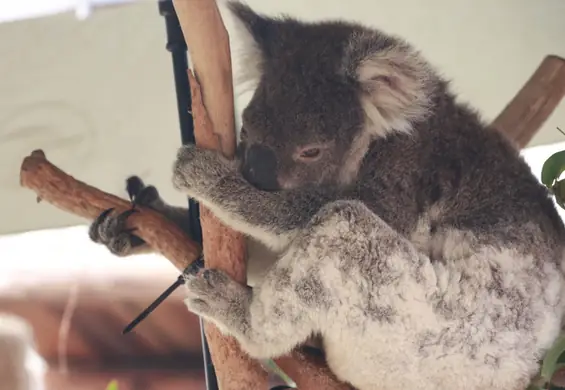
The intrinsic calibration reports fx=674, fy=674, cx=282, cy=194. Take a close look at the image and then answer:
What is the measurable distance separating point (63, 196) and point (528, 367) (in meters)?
1.14

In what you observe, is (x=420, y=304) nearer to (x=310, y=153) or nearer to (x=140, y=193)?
(x=310, y=153)

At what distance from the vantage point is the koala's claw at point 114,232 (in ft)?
5.31

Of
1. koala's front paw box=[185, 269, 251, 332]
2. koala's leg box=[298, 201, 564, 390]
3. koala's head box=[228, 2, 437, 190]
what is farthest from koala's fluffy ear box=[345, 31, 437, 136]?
koala's front paw box=[185, 269, 251, 332]

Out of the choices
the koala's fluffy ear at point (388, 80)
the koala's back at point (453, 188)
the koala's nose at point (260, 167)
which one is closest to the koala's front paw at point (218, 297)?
the koala's nose at point (260, 167)

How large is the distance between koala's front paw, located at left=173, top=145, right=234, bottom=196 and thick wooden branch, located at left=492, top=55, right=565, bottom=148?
41.4 inches

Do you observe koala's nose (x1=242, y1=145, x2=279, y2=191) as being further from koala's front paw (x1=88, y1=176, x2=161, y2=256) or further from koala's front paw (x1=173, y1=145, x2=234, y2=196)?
koala's front paw (x1=88, y1=176, x2=161, y2=256)

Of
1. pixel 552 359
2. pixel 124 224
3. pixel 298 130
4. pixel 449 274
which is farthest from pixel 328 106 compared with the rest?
pixel 552 359

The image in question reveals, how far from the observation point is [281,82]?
5.10ft

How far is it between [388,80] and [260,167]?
0.35 meters

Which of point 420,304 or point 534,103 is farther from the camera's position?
point 534,103

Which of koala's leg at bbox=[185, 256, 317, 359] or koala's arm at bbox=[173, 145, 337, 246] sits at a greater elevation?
koala's arm at bbox=[173, 145, 337, 246]

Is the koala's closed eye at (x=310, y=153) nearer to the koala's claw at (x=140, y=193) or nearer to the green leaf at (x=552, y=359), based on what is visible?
the koala's claw at (x=140, y=193)

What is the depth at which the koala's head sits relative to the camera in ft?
4.92

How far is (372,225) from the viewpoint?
1400mm
